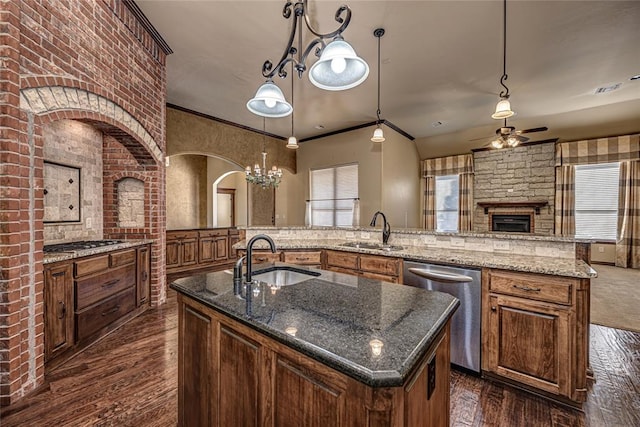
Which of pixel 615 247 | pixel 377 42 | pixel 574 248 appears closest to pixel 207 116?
pixel 377 42

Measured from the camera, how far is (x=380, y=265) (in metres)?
2.75

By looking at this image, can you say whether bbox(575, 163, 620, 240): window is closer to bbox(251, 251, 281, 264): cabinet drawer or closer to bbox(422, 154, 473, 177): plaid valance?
bbox(422, 154, 473, 177): plaid valance

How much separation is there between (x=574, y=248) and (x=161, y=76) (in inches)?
190

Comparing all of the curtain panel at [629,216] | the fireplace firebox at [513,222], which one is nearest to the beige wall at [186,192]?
the fireplace firebox at [513,222]

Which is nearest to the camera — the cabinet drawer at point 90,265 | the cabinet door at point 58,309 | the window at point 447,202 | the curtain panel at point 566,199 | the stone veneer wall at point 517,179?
the cabinet door at point 58,309

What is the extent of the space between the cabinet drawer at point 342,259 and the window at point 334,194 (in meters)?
3.33

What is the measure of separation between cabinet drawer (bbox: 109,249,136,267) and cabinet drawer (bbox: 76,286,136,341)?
0.33m

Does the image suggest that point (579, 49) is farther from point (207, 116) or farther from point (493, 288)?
point (207, 116)

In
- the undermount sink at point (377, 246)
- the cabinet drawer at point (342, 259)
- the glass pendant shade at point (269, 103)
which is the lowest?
the cabinet drawer at point (342, 259)

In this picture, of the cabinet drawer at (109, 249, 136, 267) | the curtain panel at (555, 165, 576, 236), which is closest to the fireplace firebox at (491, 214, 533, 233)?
the curtain panel at (555, 165, 576, 236)

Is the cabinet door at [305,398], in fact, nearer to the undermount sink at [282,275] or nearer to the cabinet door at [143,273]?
the undermount sink at [282,275]

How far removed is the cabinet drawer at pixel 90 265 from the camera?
2389 mm

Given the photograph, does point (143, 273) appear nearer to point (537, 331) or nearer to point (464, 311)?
point (464, 311)

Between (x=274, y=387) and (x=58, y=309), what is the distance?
7.70 ft
